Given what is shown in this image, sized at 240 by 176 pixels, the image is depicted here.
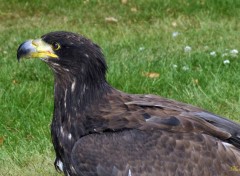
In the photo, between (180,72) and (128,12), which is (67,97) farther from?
(128,12)

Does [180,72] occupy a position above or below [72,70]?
below

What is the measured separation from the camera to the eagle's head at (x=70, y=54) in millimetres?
5719

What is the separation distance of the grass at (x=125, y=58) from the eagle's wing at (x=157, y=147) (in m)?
1.75

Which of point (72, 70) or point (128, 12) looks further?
point (128, 12)

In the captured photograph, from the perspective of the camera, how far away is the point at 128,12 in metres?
14.6

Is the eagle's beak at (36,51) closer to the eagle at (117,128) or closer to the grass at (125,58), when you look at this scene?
the eagle at (117,128)

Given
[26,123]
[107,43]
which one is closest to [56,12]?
[107,43]

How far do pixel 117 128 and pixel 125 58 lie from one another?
5.20 metres

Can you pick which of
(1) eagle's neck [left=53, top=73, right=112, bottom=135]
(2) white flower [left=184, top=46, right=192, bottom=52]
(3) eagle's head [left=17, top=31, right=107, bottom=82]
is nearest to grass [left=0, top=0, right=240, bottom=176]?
(2) white flower [left=184, top=46, right=192, bottom=52]

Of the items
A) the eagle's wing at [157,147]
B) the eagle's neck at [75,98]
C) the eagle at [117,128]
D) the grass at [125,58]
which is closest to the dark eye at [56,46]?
the eagle at [117,128]

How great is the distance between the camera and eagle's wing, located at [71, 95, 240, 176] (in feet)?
17.1

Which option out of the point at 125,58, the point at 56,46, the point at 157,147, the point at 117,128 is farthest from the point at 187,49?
the point at 157,147

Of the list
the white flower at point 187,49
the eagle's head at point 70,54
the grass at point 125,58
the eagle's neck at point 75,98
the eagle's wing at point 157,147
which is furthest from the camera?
the white flower at point 187,49

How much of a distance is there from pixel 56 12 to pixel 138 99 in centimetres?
911
